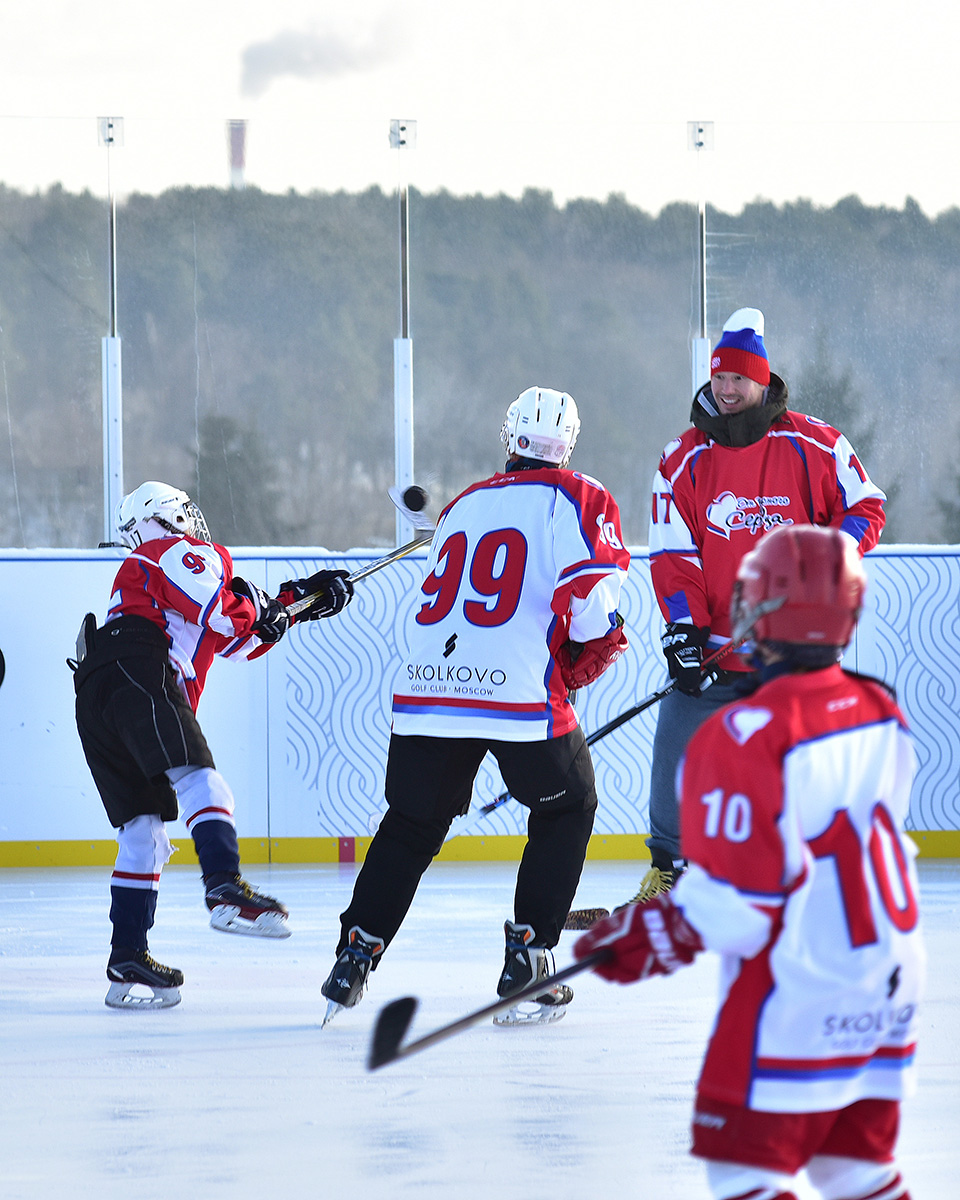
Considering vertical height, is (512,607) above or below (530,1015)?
above

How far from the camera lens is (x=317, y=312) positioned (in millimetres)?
6184

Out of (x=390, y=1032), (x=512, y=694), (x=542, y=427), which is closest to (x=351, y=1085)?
(x=512, y=694)

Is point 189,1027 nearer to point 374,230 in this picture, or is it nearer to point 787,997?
point 787,997

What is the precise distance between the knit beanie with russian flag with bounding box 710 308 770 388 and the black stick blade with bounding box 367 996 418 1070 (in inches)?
74.5

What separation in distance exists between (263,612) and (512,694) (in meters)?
0.80

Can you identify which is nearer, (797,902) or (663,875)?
(797,902)

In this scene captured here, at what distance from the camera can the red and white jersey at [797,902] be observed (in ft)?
4.02

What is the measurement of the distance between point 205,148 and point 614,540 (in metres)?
3.84

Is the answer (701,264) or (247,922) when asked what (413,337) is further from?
(247,922)

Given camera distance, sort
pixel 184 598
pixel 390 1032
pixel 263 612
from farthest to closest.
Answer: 1. pixel 263 612
2. pixel 184 598
3. pixel 390 1032

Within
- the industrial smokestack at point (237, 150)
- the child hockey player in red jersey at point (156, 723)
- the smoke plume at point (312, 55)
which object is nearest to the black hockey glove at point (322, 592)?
the child hockey player in red jersey at point (156, 723)

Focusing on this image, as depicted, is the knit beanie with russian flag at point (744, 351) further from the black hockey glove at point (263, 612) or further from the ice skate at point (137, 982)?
the ice skate at point (137, 982)

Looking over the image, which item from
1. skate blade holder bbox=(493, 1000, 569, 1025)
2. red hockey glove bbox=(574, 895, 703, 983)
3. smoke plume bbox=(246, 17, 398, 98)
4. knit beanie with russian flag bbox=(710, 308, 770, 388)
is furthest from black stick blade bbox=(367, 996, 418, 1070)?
smoke plume bbox=(246, 17, 398, 98)

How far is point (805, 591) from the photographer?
1307 millimetres
